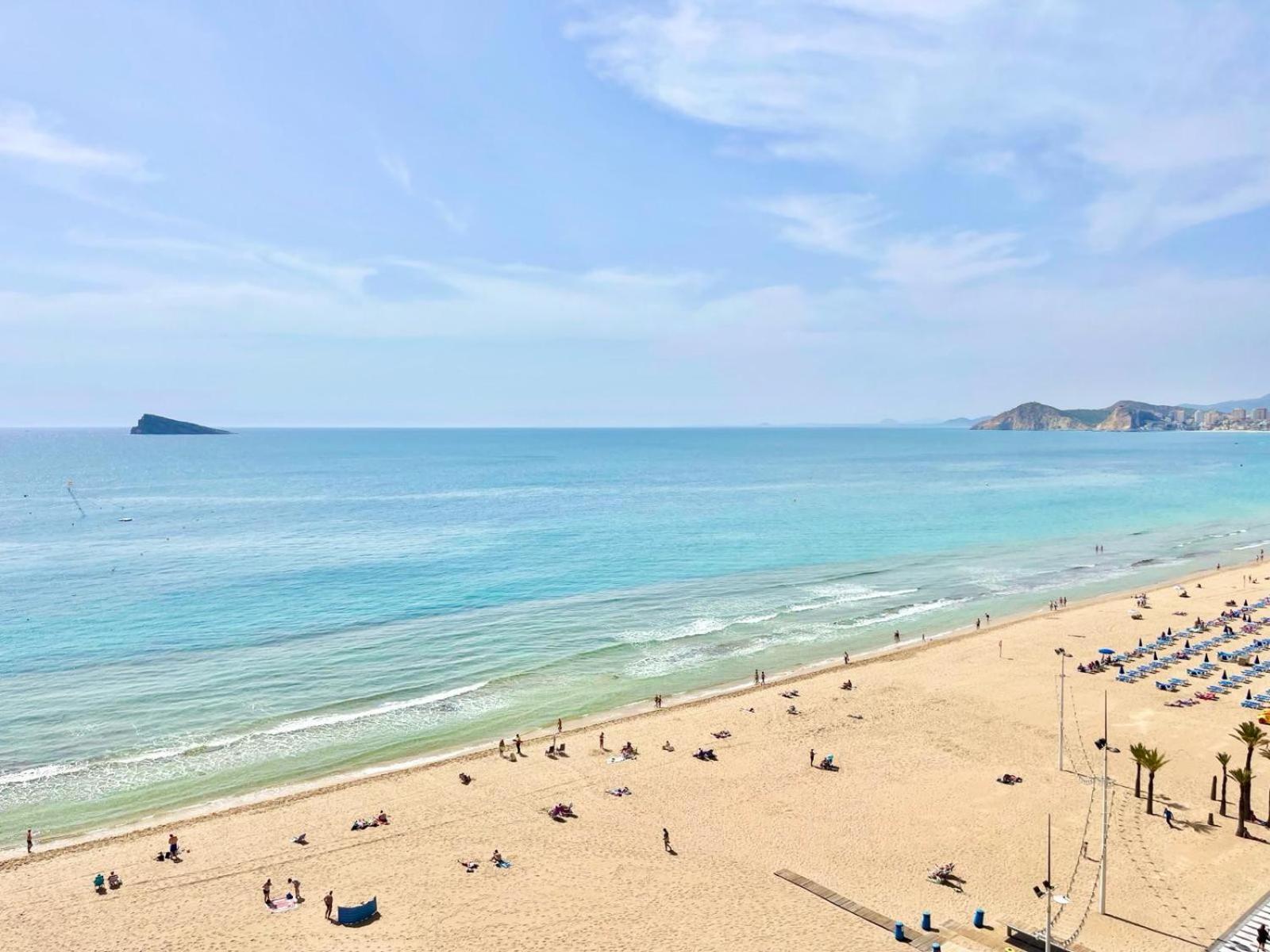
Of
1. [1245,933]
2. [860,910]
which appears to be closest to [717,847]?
[860,910]

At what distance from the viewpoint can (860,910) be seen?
73.2 feet

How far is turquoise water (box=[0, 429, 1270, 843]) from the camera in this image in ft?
119

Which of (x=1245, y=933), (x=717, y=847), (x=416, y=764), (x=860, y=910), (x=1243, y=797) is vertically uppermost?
(x=1243, y=797)

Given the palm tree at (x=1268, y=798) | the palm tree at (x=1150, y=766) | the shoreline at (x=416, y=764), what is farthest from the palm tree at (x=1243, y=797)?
the shoreline at (x=416, y=764)

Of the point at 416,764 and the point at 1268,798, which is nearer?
the point at 1268,798

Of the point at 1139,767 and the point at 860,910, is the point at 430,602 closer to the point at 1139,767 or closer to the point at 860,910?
the point at 860,910

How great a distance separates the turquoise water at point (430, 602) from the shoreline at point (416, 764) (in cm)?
82

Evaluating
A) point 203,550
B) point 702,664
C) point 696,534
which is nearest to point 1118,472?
point 696,534

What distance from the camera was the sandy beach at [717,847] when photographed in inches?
866

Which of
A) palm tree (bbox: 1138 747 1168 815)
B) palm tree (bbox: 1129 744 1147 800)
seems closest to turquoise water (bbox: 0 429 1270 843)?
palm tree (bbox: 1129 744 1147 800)

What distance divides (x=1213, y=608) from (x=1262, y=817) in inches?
1404

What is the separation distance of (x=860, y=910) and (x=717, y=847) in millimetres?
5377

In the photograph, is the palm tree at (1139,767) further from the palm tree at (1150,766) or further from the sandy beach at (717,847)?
the sandy beach at (717,847)

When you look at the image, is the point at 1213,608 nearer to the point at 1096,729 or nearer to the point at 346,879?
the point at 1096,729
